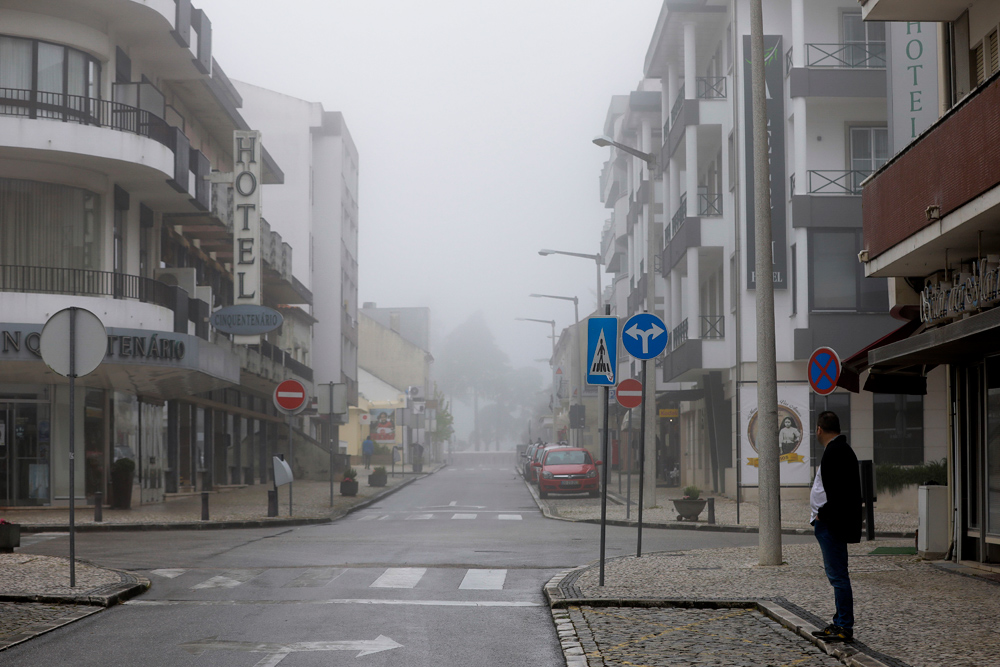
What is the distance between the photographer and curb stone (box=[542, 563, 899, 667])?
26.8 ft

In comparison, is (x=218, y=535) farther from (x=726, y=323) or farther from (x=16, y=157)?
(x=726, y=323)

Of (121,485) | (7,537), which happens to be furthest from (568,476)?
(7,537)

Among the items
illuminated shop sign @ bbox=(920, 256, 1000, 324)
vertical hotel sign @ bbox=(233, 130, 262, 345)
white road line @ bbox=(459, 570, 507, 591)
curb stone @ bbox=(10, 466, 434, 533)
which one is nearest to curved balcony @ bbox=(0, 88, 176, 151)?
vertical hotel sign @ bbox=(233, 130, 262, 345)

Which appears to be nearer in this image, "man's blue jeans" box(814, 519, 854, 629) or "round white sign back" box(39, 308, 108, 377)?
"man's blue jeans" box(814, 519, 854, 629)

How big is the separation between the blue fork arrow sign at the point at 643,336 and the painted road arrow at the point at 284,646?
5.51 m

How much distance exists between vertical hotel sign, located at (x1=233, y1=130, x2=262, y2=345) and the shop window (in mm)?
16921

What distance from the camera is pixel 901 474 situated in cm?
2911

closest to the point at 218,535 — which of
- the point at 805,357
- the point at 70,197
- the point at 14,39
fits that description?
the point at 70,197

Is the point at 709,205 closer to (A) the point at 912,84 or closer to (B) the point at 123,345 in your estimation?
(B) the point at 123,345

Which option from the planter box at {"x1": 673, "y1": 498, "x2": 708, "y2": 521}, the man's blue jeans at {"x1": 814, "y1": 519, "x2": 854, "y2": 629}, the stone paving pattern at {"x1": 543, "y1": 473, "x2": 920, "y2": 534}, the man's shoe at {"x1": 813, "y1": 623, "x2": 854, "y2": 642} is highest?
the man's blue jeans at {"x1": 814, "y1": 519, "x2": 854, "y2": 629}

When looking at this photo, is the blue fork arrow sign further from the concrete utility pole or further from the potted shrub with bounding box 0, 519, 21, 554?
the potted shrub with bounding box 0, 519, 21, 554

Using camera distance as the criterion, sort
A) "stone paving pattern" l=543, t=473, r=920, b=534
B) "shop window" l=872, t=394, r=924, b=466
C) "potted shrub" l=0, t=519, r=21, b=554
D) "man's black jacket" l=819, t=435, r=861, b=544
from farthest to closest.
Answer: "shop window" l=872, t=394, r=924, b=466 → "stone paving pattern" l=543, t=473, r=920, b=534 → "potted shrub" l=0, t=519, r=21, b=554 → "man's black jacket" l=819, t=435, r=861, b=544

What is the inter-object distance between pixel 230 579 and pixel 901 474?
64.3 ft

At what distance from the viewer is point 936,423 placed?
3078cm
